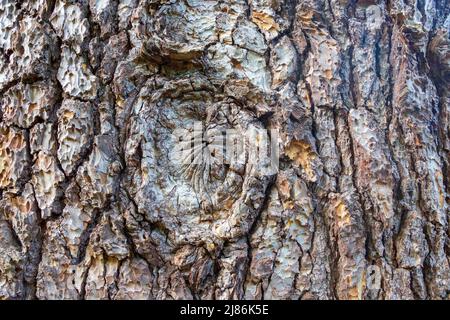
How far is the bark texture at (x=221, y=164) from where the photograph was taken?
1.55 metres

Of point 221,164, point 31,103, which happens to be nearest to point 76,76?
point 31,103

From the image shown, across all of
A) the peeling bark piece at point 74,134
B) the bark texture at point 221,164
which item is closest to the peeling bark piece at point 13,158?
the bark texture at point 221,164

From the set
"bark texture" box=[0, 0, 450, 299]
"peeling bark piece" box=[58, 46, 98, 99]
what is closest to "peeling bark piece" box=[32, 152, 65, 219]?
"bark texture" box=[0, 0, 450, 299]

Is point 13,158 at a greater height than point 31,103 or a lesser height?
lesser

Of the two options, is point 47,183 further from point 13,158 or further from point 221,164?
point 221,164

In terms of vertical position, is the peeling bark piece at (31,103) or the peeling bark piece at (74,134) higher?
the peeling bark piece at (31,103)

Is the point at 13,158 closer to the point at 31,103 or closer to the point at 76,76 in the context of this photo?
the point at 31,103

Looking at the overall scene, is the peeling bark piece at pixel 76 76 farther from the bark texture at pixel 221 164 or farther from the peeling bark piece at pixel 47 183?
the peeling bark piece at pixel 47 183

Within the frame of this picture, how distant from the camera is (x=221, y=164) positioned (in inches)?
64.7

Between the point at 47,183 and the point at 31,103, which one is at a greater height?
the point at 31,103

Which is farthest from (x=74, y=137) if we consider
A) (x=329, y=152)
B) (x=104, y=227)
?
(x=329, y=152)

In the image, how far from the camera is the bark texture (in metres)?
1.55

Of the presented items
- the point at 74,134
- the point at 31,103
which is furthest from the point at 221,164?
the point at 31,103

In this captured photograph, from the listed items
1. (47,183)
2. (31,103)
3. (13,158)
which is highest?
(31,103)
